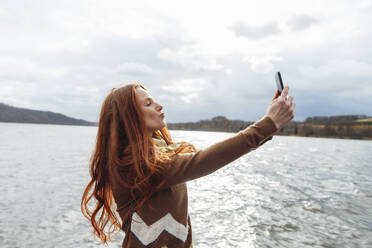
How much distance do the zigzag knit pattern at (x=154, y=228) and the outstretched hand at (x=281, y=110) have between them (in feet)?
4.11

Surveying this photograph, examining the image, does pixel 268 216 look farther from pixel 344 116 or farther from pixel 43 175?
pixel 344 116

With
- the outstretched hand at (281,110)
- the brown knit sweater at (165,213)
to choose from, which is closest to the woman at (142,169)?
the brown knit sweater at (165,213)

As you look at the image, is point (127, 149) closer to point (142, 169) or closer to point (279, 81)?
point (142, 169)

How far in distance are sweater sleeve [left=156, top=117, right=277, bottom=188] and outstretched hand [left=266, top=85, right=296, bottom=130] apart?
0.04 m

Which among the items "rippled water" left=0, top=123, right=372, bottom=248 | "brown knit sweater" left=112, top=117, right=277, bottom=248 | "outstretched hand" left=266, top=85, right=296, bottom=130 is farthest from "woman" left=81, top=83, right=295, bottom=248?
"rippled water" left=0, top=123, right=372, bottom=248

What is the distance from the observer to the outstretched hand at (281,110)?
5.79ft

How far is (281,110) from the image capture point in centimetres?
177

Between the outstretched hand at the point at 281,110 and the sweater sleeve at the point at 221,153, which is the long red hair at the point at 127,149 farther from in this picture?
the outstretched hand at the point at 281,110

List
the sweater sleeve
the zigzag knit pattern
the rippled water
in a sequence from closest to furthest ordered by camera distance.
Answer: the sweater sleeve, the zigzag knit pattern, the rippled water

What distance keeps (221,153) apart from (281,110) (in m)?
0.51

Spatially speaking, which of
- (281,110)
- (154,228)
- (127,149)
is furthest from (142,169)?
(281,110)

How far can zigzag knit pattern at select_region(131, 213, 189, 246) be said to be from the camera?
2.29 m

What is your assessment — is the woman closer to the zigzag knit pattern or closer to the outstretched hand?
the zigzag knit pattern

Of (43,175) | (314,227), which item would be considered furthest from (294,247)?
(43,175)
